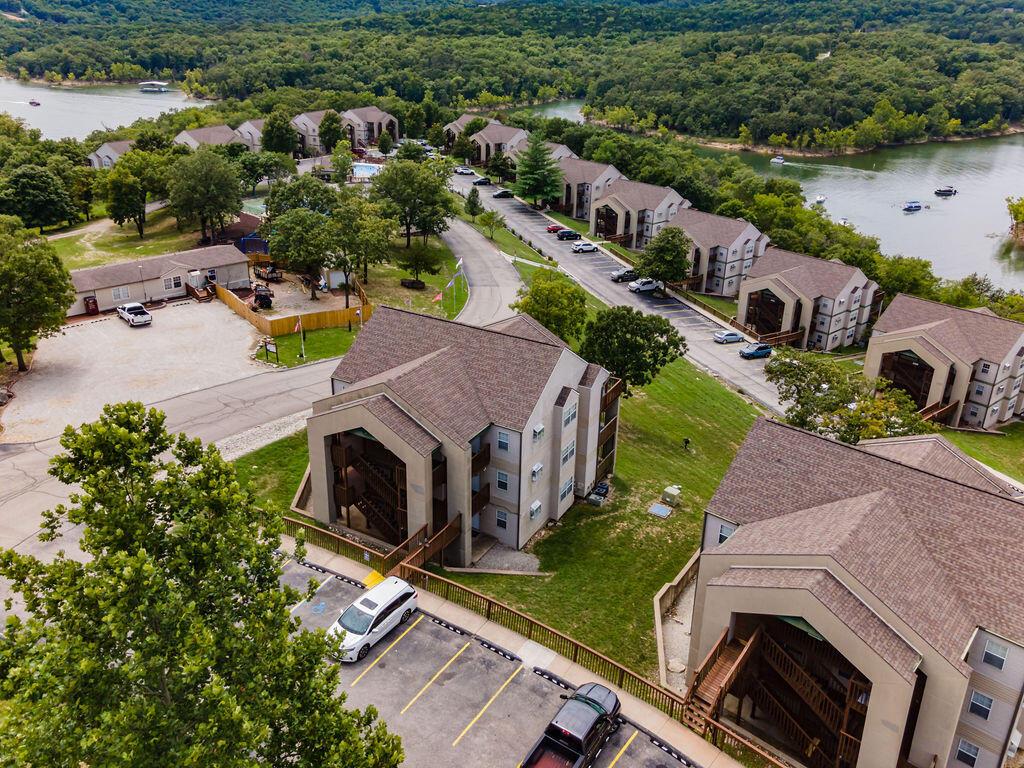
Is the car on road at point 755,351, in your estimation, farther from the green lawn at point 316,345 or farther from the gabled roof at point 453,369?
the green lawn at point 316,345

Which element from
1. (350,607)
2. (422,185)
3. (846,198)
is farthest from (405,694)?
(846,198)

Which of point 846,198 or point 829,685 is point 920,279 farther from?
point 829,685

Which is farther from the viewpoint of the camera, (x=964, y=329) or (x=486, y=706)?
(x=964, y=329)

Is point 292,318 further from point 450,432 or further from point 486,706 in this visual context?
point 486,706

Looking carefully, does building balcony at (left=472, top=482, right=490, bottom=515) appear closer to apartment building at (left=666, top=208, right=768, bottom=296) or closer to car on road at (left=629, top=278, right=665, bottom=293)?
car on road at (left=629, top=278, right=665, bottom=293)

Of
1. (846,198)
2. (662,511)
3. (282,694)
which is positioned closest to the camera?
(282,694)

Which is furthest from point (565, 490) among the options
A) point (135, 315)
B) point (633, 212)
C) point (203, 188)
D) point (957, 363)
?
point (633, 212)
